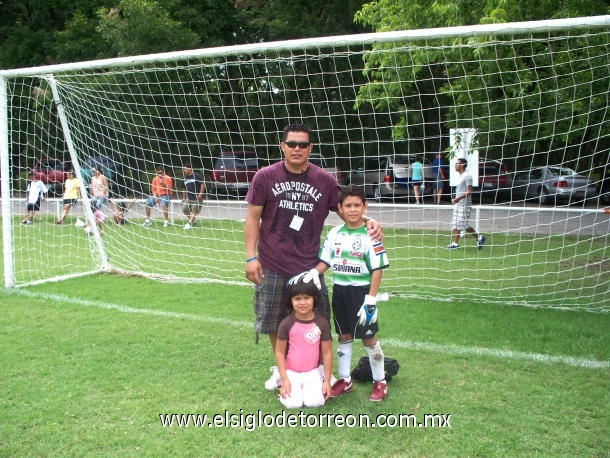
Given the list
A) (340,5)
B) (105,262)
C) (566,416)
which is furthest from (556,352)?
(340,5)

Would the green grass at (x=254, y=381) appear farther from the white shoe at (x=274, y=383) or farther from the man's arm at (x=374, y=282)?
the man's arm at (x=374, y=282)

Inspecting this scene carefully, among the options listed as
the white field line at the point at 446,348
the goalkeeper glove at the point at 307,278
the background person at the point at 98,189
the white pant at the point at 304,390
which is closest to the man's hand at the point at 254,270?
the goalkeeper glove at the point at 307,278

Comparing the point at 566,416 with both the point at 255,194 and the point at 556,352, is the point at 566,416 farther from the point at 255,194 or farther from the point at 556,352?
the point at 255,194

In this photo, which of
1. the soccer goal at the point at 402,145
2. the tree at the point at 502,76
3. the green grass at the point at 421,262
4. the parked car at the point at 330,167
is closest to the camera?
the soccer goal at the point at 402,145

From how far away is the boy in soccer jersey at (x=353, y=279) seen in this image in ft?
12.6

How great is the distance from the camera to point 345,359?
4035 mm

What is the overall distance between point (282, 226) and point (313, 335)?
0.77m

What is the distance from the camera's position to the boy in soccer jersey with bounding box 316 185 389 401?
3.83m

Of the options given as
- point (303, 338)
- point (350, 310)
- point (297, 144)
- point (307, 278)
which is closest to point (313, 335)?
point (303, 338)

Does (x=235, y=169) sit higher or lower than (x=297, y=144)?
lower

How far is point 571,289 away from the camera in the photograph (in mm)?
6949

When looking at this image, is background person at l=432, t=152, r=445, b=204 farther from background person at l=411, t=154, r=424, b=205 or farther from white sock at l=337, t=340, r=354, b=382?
white sock at l=337, t=340, r=354, b=382

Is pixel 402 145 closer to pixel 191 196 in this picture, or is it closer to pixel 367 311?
pixel 191 196

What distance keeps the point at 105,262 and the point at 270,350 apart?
4.54 metres
